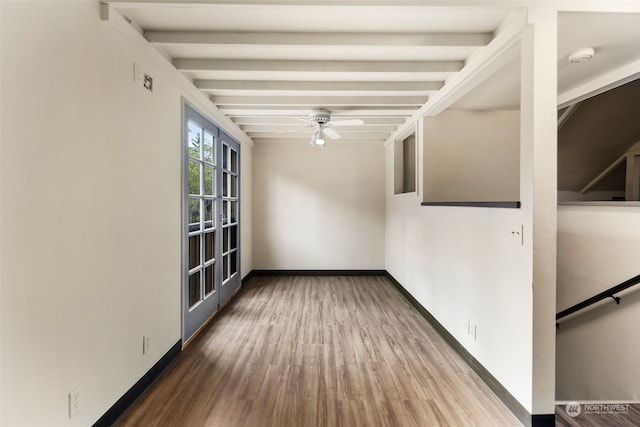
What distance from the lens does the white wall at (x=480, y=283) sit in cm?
178

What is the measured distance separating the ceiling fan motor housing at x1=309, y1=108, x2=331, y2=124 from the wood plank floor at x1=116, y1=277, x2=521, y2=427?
91.4 inches

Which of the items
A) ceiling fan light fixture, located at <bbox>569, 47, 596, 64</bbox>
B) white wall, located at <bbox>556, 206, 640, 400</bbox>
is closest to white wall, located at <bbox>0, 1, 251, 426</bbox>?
ceiling fan light fixture, located at <bbox>569, 47, 596, 64</bbox>

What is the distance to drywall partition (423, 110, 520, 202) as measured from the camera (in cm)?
348

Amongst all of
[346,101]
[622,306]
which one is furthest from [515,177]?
[346,101]

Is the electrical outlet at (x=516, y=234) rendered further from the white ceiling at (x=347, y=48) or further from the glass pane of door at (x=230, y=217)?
the glass pane of door at (x=230, y=217)

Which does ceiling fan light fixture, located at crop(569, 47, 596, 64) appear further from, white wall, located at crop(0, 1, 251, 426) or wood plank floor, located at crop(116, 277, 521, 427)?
white wall, located at crop(0, 1, 251, 426)

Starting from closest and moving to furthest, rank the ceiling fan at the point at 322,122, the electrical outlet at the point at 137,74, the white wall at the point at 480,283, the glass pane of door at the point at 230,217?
the white wall at the point at 480,283
the electrical outlet at the point at 137,74
the ceiling fan at the point at 322,122
the glass pane of door at the point at 230,217

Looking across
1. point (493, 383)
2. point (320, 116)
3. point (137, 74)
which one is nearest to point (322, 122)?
point (320, 116)

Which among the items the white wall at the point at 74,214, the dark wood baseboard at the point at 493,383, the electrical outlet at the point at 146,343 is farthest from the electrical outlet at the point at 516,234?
the electrical outlet at the point at 146,343

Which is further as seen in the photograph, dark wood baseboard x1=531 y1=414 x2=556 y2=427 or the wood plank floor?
the wood plank floor

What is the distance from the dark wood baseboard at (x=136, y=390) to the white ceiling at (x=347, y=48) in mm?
2324

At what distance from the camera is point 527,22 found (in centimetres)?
166

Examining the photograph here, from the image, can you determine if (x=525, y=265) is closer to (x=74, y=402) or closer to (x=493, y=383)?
(x=493, y=383)

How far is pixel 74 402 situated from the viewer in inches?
57.1
